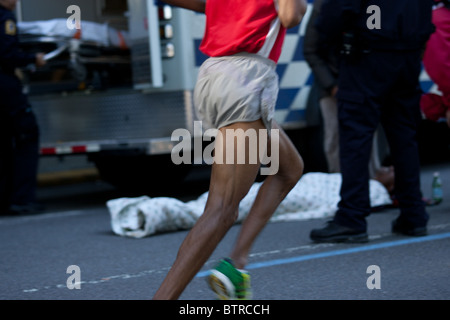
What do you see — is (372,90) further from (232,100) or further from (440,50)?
(232,100)

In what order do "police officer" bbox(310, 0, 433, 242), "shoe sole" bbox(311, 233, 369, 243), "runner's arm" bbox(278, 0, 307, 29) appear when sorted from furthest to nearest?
"shoe sole" bbox(311, 233, 369, 243)
"police officer" bbox(310, 0, 433, 242)
"runner's arm" bbox(278, 0, 307, 29)

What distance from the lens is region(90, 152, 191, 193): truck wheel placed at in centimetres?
820

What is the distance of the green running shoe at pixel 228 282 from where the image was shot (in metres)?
2.92

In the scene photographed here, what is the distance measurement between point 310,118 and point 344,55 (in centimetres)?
287

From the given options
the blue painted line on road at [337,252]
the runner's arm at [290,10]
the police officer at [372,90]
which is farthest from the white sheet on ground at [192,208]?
the runner's arm at [290,10]

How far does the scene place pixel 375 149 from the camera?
7094 millimetres

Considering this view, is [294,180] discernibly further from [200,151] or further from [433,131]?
[433,131]

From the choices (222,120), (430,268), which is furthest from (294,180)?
(430,268)

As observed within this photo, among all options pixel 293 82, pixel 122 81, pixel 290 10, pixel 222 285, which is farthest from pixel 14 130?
pixel 290 10

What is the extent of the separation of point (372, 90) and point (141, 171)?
4.04m

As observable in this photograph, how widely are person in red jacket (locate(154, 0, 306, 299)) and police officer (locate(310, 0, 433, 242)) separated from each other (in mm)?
1558

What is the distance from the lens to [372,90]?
15.0 feet

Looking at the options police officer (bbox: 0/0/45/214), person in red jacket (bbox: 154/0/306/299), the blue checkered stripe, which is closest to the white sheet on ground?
the blue checkered stripe

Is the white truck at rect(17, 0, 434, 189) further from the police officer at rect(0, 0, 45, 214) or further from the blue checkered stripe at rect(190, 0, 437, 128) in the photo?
the police officer at rect(0, 0, 45, 214)
